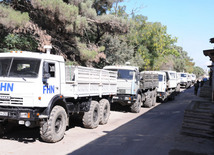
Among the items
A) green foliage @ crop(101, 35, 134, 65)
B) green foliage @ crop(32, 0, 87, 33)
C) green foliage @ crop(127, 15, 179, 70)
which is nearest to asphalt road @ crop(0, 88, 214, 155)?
green foliage @ crop(32, 0, 87, 33)

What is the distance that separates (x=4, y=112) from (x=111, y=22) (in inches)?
507

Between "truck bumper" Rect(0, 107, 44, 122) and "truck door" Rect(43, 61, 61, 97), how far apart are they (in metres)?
0.63

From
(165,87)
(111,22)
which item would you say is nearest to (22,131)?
(111,22)

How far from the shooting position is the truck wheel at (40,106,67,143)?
6.38 m

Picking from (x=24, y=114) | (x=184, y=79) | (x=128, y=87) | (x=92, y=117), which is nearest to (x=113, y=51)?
(x=128, y=87)

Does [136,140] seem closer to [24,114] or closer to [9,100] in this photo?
[24,114]

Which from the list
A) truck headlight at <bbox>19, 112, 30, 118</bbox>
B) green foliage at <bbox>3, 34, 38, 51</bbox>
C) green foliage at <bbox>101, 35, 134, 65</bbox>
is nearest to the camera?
truck headlight at <bbox>19, 112, 30, 118</bbox>

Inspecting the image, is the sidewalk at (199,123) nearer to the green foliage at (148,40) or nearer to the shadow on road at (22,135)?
the shadow on road at (22,135)

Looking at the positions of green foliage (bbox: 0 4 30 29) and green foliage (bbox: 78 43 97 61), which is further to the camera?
green foliage (bbox: 78 43 97 61)

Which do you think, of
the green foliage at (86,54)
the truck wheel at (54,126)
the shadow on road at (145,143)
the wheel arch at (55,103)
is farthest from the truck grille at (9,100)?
the green foliage at (86,54)

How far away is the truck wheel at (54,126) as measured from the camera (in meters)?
6.38

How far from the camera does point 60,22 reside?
13367mm

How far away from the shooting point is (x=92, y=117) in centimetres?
874

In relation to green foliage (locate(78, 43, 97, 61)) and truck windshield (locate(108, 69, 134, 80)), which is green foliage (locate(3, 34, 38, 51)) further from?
truck windshield (locate(108, 69, 134, 80))
